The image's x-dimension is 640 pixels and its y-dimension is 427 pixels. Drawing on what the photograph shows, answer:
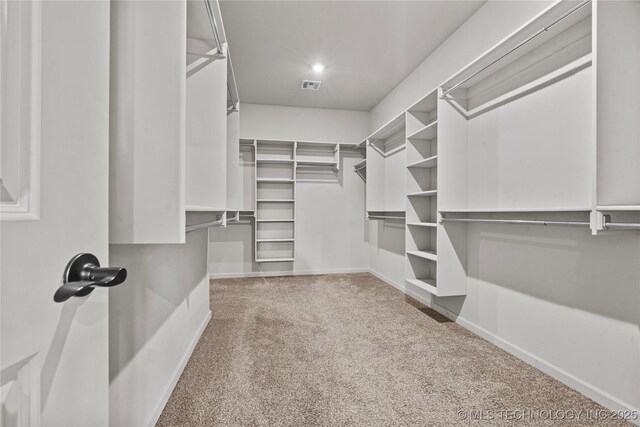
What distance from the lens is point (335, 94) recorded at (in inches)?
170

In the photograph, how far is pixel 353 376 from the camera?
6.14ft

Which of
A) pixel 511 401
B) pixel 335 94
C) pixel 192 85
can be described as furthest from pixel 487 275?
pixel 335 94

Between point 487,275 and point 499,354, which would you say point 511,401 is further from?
point 487,275

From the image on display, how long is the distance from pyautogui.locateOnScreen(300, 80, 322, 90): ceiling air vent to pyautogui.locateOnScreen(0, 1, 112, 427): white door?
3.61m

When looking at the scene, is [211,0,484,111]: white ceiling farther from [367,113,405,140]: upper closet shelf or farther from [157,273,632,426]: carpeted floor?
[157,273,632,426]: carpeted floor

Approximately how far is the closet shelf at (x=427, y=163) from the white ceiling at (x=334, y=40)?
122 centimetres

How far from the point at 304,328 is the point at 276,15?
2726 mm

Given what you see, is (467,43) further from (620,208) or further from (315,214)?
(315,214)

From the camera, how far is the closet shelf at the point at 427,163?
2.69 meters

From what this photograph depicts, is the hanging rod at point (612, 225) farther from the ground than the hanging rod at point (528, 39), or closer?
closer

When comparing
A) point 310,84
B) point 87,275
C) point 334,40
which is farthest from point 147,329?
point 310,84

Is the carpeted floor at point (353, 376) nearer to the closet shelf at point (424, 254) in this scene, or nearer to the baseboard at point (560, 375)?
the baseboard at point (560, 375)

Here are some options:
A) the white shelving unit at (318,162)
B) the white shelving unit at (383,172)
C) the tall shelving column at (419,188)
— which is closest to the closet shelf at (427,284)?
the tall shelving column at (419,188)

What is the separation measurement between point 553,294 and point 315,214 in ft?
11.2
